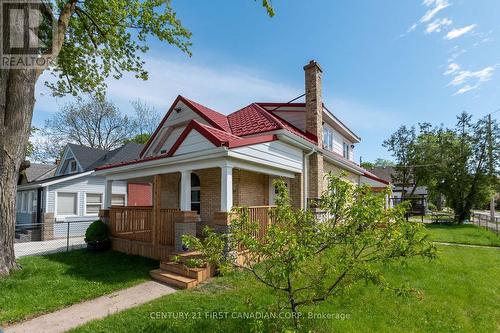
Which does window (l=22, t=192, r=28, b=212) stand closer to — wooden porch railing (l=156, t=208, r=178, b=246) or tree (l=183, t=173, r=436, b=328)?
wooden porch railing (l=156, t=208, r=178, b=246)

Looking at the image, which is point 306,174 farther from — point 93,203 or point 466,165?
point 466,165

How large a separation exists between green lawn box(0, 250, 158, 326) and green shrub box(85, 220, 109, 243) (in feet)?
2.35

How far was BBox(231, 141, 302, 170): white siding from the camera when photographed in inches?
312

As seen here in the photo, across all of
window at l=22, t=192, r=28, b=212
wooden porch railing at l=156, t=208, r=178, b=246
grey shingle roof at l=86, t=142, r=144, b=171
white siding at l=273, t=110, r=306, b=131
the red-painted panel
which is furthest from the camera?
grey shingle roof at l=86, t=142, r=144, b=171

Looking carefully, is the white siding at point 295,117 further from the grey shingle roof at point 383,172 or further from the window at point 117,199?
the grey shingle roof at point 383,172

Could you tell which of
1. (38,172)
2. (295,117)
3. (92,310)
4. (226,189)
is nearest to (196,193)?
(226,189)

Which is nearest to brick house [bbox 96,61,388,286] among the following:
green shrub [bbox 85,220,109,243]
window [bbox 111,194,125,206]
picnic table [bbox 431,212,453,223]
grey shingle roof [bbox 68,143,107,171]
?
green shrub [bbox 85,220,109,243]

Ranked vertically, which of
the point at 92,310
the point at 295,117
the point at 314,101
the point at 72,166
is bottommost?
the point at 92,310

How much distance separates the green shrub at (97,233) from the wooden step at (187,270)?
4.42 meters

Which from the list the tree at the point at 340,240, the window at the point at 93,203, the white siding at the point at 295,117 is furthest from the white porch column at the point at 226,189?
the window at the point at 93,203

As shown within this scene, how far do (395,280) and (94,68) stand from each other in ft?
48.1

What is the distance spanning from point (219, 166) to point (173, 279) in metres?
3.00

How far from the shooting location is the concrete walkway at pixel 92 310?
4711mm

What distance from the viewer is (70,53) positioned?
12.4m
